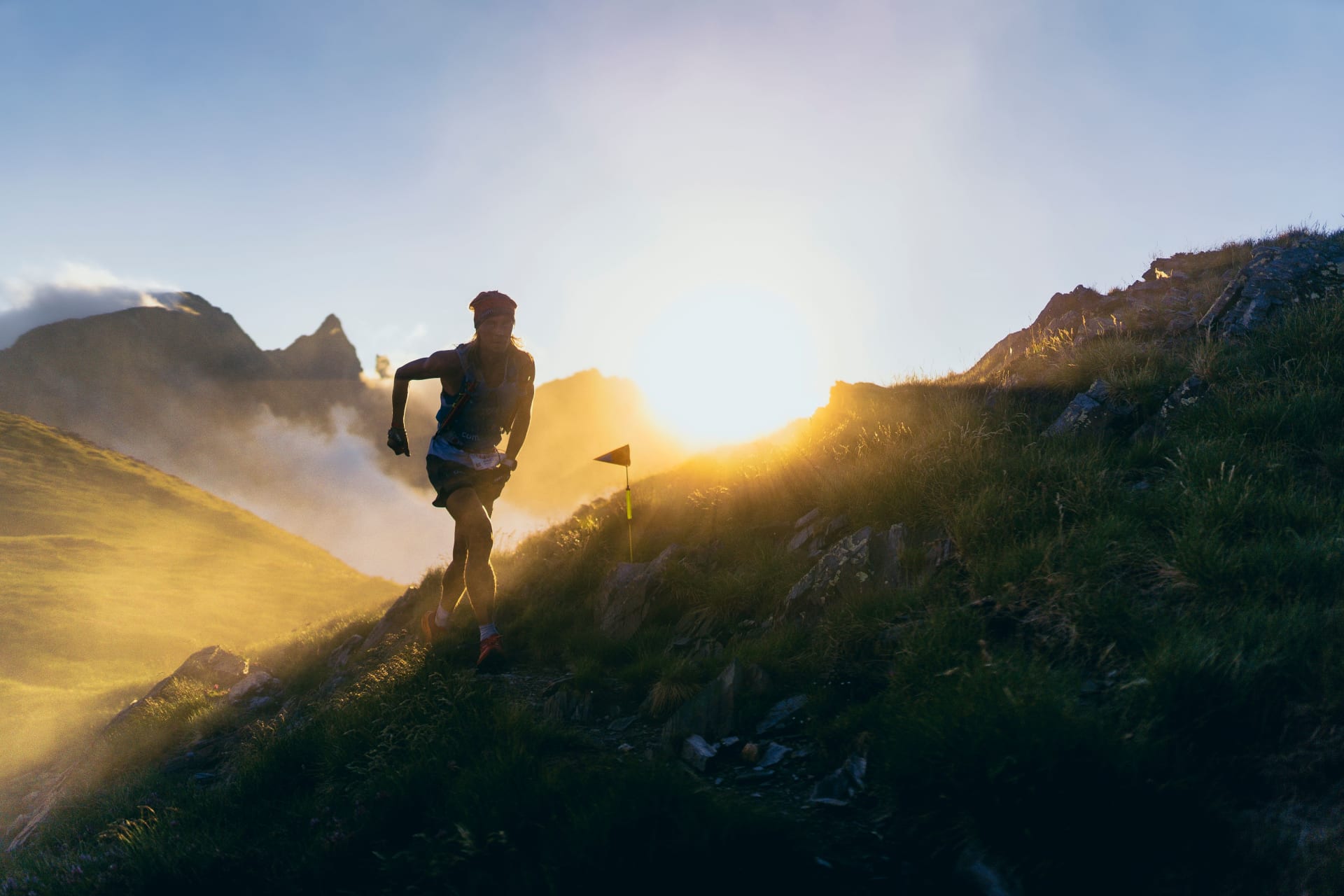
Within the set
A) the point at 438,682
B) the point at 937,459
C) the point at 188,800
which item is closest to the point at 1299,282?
the point at 937,459

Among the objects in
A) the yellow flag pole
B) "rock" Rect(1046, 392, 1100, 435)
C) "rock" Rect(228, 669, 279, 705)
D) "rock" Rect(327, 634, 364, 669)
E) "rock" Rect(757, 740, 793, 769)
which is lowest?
"rock" Rect(228, 669, 279, 705)

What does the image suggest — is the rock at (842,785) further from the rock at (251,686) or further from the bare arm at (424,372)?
the rock at (251,686)

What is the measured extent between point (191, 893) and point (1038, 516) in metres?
5.84

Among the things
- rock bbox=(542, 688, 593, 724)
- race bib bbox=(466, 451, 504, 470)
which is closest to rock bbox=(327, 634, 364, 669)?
race bib bbox=(466, 451, 504, 470)

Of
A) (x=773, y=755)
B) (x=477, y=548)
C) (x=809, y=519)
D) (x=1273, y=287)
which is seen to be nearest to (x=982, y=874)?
(x=773, y=755)

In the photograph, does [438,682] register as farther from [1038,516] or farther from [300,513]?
[300,513]

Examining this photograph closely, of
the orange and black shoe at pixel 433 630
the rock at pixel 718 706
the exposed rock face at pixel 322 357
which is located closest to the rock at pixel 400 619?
the orange and black shoe at pixel 433 630

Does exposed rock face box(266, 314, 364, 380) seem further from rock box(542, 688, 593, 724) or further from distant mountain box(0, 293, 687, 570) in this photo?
rock box(542, 688, 593, 724)

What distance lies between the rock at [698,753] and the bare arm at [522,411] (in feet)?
11.6

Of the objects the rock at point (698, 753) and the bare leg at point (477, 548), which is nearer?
the rock at point (698, 753)

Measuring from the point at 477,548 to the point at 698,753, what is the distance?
3.33 m

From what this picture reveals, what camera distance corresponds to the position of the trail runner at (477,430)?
6.43 m

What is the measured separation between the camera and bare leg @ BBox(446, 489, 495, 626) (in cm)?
648

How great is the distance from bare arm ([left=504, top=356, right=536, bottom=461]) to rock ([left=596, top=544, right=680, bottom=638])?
1.79 metres
